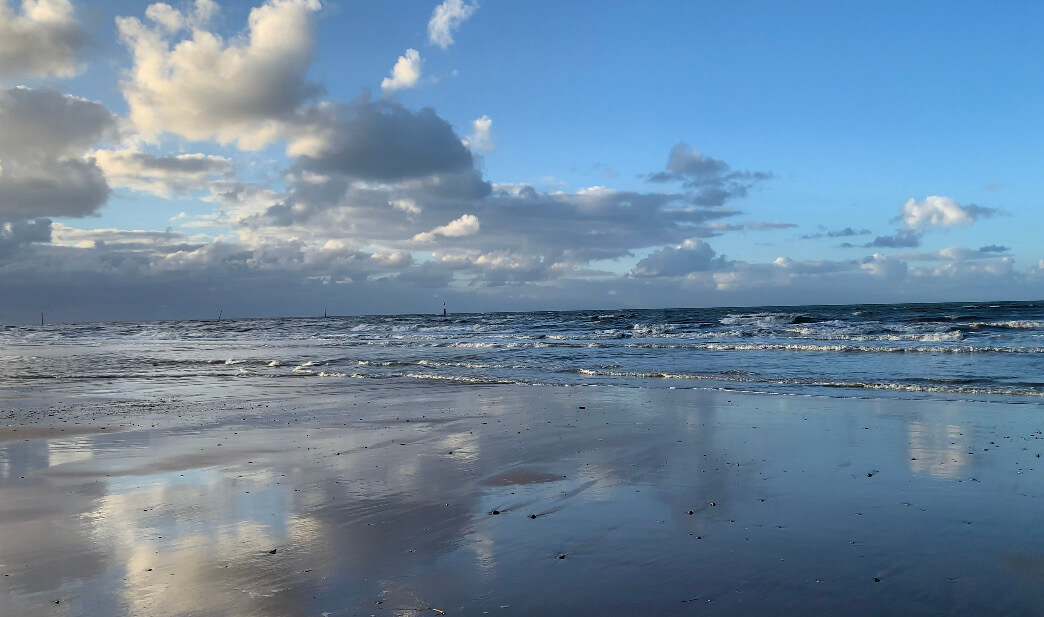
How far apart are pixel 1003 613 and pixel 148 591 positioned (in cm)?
485

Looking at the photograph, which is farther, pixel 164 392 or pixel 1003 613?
pixel 164 392

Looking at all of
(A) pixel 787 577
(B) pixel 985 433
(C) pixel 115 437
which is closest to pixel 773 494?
(A) pixel 787 577

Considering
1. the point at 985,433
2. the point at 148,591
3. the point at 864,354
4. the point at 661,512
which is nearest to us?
the point at 148,591

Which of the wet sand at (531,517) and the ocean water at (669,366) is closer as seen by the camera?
the wet sand at (531,517)

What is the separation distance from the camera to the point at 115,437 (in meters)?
9.78

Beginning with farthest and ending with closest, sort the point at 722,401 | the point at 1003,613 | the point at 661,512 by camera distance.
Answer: the point at 722,401 → the point at 661,512 → the point at 1003,613

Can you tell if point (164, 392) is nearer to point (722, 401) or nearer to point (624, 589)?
point (722, 401)

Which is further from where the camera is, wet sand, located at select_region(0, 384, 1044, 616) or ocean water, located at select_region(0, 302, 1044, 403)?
ocean water, located at select_region(0, 302, 1044, 403)

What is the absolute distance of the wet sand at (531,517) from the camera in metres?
4.03

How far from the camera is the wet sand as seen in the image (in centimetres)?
403

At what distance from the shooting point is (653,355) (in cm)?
2488

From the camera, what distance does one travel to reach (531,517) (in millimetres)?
5648

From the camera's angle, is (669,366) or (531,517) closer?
(531,517)

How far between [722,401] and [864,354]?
43.8 feet
